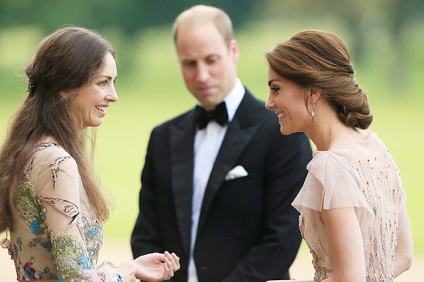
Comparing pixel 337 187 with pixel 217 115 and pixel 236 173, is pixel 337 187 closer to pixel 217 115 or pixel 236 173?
pixel 236 173

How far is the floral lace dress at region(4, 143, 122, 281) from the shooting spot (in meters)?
2.56

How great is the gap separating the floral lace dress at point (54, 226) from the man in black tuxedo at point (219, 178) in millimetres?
1278

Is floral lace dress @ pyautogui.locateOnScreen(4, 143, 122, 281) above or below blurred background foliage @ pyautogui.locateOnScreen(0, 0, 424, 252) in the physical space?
below

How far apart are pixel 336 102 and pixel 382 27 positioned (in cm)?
893

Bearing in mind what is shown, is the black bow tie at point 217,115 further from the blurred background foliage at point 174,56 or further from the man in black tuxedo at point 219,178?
the blurred background foliage at point 174,56

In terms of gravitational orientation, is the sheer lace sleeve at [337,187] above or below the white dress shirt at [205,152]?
below

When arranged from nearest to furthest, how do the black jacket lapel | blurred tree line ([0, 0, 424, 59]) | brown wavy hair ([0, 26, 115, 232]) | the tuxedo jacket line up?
brown wavy hair ([0, 26, 115, 232]) < the tuxedo jacket < the black jacket lapel < blurred tree line ([0, 0, 424, 59])

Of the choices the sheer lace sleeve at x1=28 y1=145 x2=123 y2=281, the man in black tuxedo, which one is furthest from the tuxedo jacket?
the sheer lace sleeve at x1=28 y1=145 x2=123 y2=281

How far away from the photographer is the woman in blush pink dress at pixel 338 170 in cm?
255

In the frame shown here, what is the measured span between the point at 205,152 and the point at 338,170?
1.59 meters

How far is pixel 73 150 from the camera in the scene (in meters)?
2.77

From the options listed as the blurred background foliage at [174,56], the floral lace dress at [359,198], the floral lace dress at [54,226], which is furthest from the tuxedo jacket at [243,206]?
the blurred background foliage at [174,56]

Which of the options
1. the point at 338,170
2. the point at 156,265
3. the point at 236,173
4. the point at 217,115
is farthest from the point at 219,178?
the point at 338,170

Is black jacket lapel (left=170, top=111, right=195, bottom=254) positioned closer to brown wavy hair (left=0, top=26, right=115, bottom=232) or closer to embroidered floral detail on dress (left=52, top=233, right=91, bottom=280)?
brown wavy hair (left=0, top=26, right=115, bottom=232)
